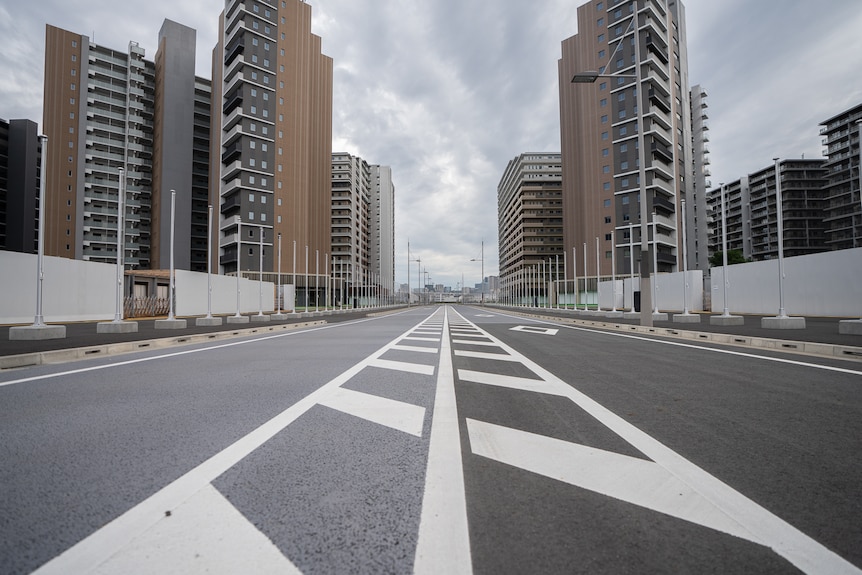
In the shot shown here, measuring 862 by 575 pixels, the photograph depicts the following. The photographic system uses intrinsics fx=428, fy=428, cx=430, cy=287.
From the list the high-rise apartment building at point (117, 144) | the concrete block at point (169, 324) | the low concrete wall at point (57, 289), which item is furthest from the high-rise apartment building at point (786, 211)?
the low concrete wall at point (57, 289)

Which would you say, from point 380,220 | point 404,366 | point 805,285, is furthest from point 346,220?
point 404,366

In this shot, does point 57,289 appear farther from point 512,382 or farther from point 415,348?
point 512,382

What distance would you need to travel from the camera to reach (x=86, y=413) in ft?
12.8

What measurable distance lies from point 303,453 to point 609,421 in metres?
2.45

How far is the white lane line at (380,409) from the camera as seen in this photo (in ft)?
11.5

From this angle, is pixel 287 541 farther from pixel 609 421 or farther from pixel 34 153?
pixel 34 153

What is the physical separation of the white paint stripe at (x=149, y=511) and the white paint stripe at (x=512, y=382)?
270 cm

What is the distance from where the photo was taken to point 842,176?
295 ft

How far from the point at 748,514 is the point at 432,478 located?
150 centimetres

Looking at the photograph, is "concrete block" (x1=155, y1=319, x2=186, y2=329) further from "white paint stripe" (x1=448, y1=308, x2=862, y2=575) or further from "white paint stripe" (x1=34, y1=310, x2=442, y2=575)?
→ "white paint stripe" (x1=448, y1=308, x2=862, y2=575)

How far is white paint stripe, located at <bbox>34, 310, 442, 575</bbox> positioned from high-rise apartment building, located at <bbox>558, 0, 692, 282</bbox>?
6186 cm

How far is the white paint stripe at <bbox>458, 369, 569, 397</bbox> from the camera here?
16.1 ft

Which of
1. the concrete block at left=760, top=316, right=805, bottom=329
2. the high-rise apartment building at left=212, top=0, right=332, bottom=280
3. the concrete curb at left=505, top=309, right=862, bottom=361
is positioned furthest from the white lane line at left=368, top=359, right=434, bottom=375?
the high-rise apartment building at left=212, top=0, right=332, bottom=280

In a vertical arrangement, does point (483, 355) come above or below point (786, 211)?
below
